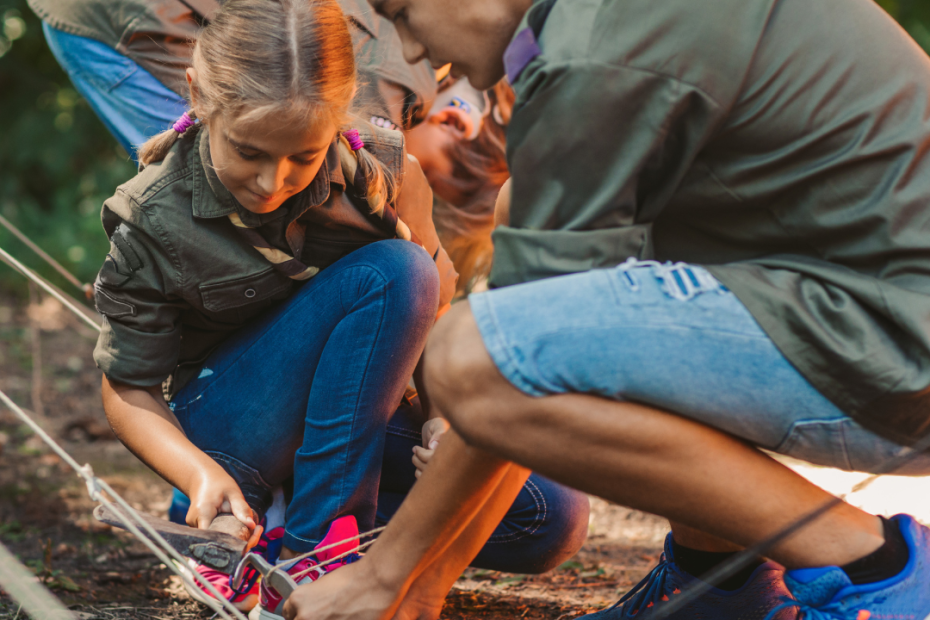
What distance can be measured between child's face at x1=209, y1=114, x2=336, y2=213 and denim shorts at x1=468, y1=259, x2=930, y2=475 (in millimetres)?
461

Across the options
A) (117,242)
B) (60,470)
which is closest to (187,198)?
(117,242)

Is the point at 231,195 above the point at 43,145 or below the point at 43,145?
above

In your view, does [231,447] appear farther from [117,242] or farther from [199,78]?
[199,78]

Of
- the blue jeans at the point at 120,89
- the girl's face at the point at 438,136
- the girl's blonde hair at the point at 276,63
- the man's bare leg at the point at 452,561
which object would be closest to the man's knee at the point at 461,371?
the man's bare leg at the point at 452,561

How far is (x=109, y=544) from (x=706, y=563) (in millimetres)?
1382

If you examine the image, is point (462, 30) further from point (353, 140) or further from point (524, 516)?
point (524, 516)

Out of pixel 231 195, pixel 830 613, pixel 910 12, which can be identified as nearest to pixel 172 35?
pixel 231 195

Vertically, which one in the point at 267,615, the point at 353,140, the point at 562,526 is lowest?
the point at 562,526

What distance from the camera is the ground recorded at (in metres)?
1.59

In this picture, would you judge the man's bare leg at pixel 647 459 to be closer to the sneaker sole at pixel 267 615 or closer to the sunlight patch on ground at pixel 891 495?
the sneaker sole at pixel 267 615

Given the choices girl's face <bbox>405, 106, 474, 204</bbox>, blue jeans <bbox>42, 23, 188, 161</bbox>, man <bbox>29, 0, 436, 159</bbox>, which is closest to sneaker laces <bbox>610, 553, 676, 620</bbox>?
man <bbox>29, 0, 436, 159</bbox>

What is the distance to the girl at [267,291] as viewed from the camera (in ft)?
4.21

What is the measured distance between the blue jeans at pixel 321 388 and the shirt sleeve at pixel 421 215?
6.8 inches

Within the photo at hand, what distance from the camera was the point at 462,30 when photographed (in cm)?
112
